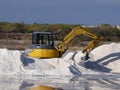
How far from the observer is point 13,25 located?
8569 cm

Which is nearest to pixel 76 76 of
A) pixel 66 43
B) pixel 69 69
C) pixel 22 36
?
pixel 69 69

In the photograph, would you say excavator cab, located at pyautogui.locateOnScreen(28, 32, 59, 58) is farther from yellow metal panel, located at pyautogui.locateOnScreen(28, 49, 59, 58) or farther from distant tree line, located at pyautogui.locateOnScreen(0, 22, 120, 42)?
distant tree line, located at pyautogui.locateOnScreen(0, 22, 120, 42)

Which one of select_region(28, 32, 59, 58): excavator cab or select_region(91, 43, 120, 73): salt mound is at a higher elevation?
select_region(28, 32, 59, 58): excavator cab

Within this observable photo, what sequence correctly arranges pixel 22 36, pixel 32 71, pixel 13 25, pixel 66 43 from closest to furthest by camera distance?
pixel 32 71 < pixel 66 43 < pixel 22 36 < pixel 13 25

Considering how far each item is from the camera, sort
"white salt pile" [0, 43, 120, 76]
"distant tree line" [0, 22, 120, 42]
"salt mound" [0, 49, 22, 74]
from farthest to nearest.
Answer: "distant tree line" [0, 22, 120, 42] < "white salt pile" [0, 43, 120, 76] < "salt mound" [0, 49, 22, 74]

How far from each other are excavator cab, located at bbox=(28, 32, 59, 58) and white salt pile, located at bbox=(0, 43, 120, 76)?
95cm

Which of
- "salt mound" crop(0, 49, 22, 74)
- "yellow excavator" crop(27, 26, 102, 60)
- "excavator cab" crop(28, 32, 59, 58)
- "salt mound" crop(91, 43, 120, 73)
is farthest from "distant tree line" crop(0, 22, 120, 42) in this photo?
"salt mound" crop(0, 49, 22, 74)

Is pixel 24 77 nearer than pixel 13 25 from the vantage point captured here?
Yes

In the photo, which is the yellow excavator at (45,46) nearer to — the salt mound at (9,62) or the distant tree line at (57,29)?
the salt mound at (9,62)

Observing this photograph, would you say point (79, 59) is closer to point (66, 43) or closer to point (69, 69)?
point (66, 43)

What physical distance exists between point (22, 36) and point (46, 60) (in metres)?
36.5

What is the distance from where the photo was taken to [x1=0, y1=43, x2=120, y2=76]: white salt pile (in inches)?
1148

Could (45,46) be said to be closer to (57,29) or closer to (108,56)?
(108,56)

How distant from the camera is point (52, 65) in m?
30.7
